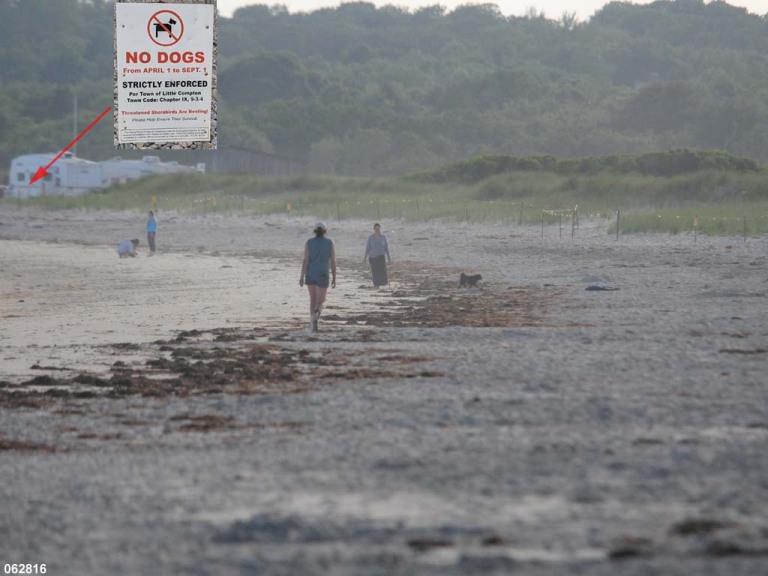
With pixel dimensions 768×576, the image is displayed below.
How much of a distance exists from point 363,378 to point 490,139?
234 ft

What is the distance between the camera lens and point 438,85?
314ft

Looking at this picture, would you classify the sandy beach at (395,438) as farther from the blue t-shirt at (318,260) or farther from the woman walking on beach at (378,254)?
the woman walking on beach at (378,254)

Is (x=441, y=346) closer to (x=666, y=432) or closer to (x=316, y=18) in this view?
(x=666, y=432)

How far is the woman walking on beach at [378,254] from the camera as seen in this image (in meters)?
20.5

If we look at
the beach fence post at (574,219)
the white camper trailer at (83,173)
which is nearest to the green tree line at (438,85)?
the white camper trailer at (83,173)

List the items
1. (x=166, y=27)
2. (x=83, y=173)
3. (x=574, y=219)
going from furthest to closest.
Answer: (x=83, y=173)
(x=574, y=219)
(x=166, y=27)

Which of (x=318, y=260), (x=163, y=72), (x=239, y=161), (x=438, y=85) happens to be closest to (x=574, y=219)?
(x=318, y=260)

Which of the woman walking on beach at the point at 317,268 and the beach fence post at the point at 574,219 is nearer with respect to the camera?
the woman walking on beach at the point at 317,268

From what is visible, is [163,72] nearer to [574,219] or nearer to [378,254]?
[378,254]

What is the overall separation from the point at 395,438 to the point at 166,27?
8228mm
